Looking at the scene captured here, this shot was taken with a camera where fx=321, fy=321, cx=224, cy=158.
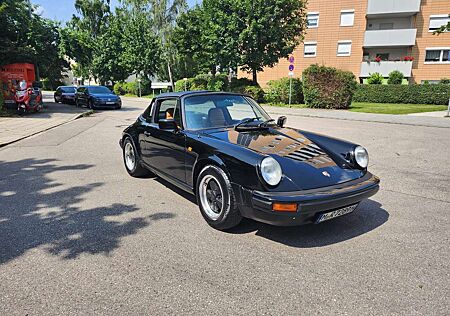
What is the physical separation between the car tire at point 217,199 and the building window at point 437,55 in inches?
1424

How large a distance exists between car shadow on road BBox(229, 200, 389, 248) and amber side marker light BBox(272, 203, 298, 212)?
56cm

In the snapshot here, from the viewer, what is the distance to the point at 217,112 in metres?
4.38

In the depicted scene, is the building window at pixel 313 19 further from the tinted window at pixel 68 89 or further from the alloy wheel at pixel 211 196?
the alloy wheel at pixel 211 196

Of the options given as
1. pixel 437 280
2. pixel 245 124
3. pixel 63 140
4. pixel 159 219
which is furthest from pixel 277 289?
pixel 63 140

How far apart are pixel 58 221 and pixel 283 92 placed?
22026 mm

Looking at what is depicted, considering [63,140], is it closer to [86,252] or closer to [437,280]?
[86,252]

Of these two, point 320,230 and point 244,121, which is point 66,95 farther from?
point 320,230

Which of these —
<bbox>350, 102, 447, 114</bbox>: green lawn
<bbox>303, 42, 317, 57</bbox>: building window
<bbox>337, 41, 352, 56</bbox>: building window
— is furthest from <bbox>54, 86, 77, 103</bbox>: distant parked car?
<bbox>337, 41, 352, 56</bbox>: building window

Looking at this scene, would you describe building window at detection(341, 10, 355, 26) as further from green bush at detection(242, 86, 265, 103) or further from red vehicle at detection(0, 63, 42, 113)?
red vehicle at detection(0, 63, 42, 113)

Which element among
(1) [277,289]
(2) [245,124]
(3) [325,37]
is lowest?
(1) [277,289]

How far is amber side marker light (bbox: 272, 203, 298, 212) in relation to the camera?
2.93 metres

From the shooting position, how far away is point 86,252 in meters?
3.17

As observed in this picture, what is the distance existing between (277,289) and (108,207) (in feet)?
8.83

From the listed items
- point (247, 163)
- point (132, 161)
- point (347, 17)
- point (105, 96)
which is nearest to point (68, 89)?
point (105, 96)
